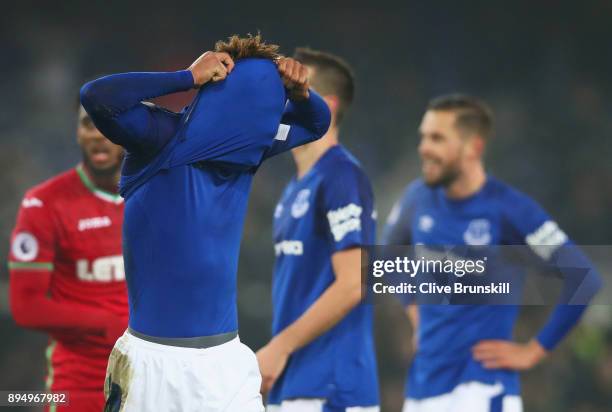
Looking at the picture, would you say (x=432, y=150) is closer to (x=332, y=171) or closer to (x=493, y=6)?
(x=332, y=171)

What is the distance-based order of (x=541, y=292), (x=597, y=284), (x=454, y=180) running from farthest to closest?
1. (x=541, y=292)
2. (x=454, y=180)
3. (x=597, y=284)

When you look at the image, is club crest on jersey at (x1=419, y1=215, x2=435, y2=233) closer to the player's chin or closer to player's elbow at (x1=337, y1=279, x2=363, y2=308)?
the player's chin

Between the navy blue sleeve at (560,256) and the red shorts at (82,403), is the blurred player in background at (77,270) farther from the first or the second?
the navy blue sleeve at (560,256)

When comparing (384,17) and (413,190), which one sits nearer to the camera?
(413,190)

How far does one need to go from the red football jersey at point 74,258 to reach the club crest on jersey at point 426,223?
186cm

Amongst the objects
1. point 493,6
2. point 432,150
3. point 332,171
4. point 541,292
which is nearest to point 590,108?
point 493,6

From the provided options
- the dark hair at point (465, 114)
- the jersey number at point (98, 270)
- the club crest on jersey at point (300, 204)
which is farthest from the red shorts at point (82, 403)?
the dark hair at point (465, 114)

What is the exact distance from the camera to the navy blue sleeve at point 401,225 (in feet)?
16.7

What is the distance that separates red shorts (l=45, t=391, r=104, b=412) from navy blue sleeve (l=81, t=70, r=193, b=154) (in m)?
1.70

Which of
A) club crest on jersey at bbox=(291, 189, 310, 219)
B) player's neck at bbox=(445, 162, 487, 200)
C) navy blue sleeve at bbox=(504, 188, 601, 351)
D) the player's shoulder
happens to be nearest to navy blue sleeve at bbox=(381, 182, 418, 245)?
player's neck at bbox=(445, 162, 487, 200)

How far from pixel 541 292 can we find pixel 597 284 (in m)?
1.21

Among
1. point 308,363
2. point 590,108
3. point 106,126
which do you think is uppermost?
point 590,108

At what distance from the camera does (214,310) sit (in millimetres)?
2379

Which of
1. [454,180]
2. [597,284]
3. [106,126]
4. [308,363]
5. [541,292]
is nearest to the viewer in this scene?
[106,126]
